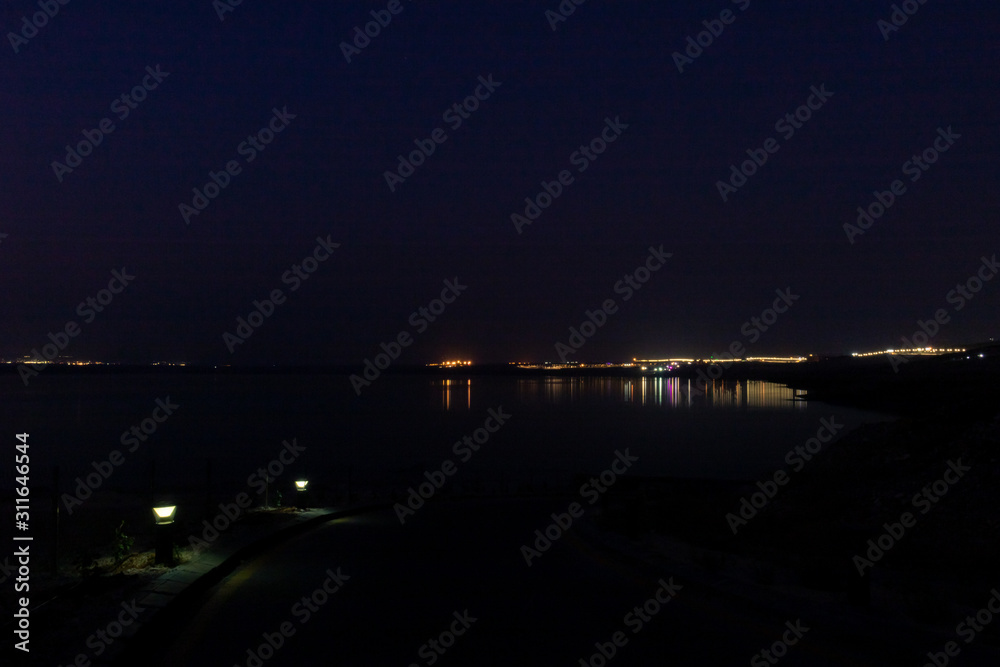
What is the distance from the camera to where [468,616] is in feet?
27.2

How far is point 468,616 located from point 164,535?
16.5 ft

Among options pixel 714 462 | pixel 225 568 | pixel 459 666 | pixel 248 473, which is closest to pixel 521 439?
pixel 714 462

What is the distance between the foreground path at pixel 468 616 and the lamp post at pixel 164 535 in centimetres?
99

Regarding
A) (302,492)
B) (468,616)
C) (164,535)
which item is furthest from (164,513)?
(302,492)

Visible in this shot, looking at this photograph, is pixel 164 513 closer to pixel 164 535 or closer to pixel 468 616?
pixel 164 535

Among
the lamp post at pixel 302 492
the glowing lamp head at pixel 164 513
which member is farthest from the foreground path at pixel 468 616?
the lamp post at pixel 302 492

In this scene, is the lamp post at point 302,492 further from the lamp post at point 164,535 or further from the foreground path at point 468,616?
the lamp post at point 164,535

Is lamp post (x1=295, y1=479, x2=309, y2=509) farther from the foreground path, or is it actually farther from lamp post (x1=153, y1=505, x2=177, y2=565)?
lamp post (x1=153, y1=505, x2=177, y2=565)

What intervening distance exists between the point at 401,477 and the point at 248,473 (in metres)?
8.21

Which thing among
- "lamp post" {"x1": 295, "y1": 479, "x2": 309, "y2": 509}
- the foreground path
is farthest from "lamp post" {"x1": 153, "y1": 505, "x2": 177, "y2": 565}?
"lamp post" {"x1": 295, "y1": 479, "x2": 309, "y2": 509}

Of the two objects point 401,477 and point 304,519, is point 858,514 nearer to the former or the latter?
point 304,519

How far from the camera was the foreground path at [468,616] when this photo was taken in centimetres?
688

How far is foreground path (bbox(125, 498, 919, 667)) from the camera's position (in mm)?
6879

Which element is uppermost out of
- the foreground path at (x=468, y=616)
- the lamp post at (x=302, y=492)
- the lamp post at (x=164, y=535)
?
the lamp post at (x=302, y=492)
